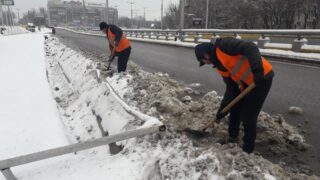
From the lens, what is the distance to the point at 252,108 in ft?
11.0

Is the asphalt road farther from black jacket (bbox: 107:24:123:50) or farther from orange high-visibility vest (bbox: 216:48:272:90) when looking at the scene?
black jacket (bbox: 107:24:123:50)

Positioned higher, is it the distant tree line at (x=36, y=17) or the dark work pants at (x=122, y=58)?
the distant tree line at (x=36, y=17)

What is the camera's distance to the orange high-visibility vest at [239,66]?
3297mm

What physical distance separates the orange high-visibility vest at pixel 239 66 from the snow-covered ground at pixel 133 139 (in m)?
0.76

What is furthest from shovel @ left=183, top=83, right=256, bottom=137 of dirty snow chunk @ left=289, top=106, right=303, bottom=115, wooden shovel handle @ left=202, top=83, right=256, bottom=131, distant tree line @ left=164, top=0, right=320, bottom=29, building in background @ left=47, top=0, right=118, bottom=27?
building in background @ left=47, top=0, right=118, bottom=27

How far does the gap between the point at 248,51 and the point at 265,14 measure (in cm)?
3962

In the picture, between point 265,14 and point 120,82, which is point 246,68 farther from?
point 265,14

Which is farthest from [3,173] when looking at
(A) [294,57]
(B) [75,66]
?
(A) [294,57]

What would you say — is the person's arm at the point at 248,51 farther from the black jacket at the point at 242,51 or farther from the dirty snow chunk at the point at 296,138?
the dirty snow chunk at the point at 296,138

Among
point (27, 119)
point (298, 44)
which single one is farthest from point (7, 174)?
point (298, 44)

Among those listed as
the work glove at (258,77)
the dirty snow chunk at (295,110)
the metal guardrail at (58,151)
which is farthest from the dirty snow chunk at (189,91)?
the work glove at (258,77)

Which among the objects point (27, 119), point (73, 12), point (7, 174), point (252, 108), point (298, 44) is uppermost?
point (73, 12)

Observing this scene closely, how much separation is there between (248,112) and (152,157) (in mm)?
1188

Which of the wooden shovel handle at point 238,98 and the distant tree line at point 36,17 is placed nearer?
the wooden shovel handle at point 238,98
